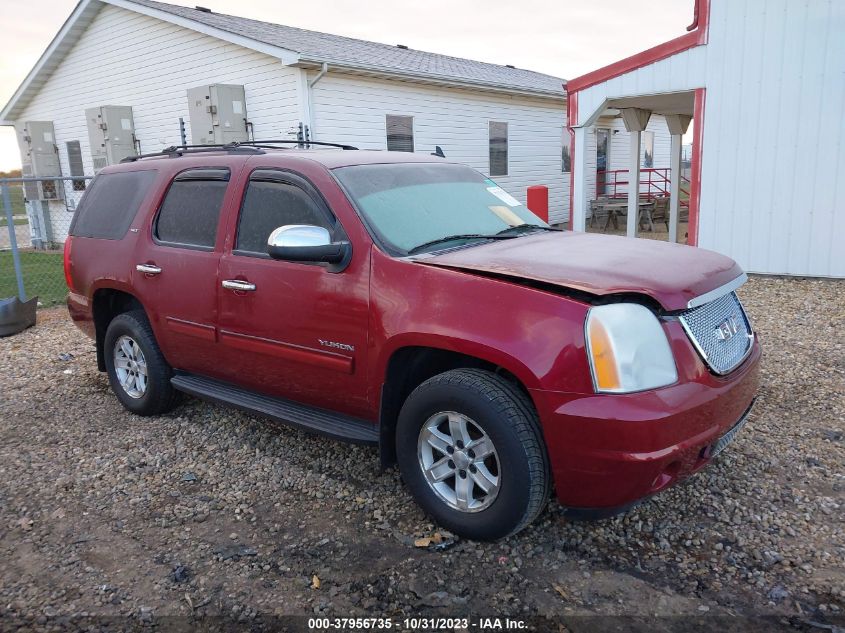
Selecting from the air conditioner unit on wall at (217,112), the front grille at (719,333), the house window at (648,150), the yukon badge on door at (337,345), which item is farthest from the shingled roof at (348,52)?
the front grille at (719,333)

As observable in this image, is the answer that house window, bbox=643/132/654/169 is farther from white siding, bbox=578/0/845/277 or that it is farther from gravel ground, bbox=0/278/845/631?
gravel ground, bbox=0/278/845/631

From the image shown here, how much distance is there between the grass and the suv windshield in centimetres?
780

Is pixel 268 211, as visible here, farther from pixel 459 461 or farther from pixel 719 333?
pixel 719 333

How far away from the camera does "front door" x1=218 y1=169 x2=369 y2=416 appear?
11.7 ft

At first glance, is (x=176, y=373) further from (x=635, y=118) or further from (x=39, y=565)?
(x=635, y=118)

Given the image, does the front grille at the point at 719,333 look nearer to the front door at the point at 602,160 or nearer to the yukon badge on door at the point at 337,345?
the yukon badge on door at the point at 337,345

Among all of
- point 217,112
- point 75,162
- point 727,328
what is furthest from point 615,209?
point 727,328

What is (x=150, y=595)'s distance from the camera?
2957 mm

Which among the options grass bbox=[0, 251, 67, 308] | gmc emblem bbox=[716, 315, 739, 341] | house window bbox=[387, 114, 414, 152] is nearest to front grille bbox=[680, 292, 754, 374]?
gmc emblem bbox=[716, 315, 739, 341]

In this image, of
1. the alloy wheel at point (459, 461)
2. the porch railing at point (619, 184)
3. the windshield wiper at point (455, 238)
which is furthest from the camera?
the porch railing at point (619, 184)

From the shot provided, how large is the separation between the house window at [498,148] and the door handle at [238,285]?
13925mm

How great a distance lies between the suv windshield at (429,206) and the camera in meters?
3.67

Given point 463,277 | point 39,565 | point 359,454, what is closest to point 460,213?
point 463,277

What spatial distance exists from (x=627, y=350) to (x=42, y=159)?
64.1 ft
